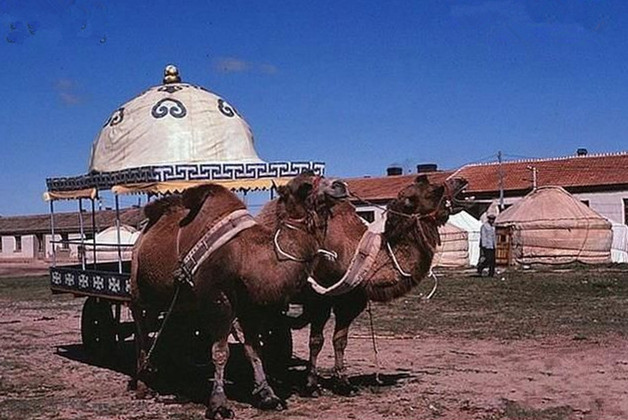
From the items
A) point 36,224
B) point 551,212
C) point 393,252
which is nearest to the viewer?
point 393,252

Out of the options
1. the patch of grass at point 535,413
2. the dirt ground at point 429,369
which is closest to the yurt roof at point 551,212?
the dirt ground at point 429,369

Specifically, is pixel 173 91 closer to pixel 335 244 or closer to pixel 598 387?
pixel 335 244

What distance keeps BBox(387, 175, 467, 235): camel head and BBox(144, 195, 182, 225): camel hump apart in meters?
2.38

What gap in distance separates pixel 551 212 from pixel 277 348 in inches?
1037

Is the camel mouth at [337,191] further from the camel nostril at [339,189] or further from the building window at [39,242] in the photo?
the building window at [39,242]

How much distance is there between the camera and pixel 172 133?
1172cm

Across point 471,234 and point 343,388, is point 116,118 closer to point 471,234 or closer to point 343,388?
point 343,388

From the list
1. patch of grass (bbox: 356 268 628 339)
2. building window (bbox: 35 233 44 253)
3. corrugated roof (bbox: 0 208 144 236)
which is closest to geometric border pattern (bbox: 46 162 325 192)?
patch of grass (bbox: 356 268 628 339)

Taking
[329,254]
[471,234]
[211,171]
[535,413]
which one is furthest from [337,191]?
[471,234]

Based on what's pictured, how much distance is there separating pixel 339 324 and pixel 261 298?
1.60 meters

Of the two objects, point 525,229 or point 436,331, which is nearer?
point 436,331

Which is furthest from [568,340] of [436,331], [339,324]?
[339,324]

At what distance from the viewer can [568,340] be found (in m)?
12.9

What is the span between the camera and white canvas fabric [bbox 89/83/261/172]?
1171 cm
